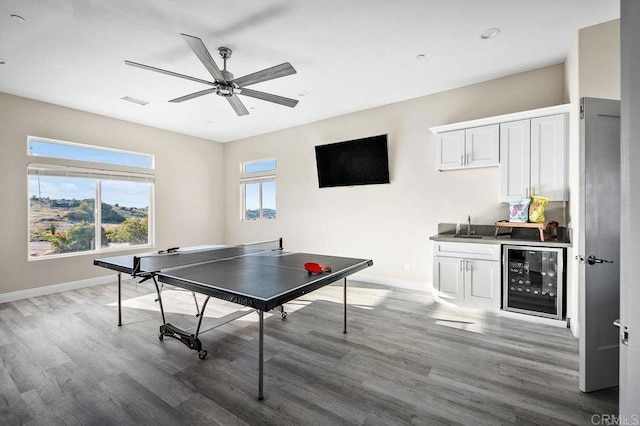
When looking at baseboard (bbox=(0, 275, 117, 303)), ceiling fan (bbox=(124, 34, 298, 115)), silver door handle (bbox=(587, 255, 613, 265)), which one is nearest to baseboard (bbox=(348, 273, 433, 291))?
silver door handle (bbox=(587, 255, 613, 265))

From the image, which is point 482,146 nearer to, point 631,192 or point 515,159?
point 515,159

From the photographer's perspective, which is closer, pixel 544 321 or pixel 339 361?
pixel 339 361

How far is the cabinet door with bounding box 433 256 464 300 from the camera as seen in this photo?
3623 millimetres

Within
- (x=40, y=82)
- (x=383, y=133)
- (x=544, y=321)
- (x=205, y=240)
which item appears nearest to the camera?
(x=544, y=321)

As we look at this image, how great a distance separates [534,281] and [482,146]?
5.68ft

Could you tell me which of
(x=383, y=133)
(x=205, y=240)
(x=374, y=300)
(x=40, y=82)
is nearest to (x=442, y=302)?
(x=374, y=300)

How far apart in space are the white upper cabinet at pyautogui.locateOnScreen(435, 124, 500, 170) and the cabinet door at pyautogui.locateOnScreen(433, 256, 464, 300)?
1.28 metres

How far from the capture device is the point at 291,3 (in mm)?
2396

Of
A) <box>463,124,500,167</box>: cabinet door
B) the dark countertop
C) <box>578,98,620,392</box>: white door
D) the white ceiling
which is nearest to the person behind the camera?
<box>578,98,620,392</box>: white door

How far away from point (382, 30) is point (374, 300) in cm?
322

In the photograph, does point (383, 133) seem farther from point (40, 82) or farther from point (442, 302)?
point (40, 82)

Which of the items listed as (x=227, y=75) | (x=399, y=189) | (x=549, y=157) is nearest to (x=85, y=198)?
(x=227, y=75)

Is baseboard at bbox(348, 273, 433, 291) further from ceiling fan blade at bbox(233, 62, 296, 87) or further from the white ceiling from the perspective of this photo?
ceiling fan blade at bbox(233, 62, 296, 87)

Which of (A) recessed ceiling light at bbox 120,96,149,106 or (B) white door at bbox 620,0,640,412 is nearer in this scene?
(B) white door at bbox 620,0,640,412
